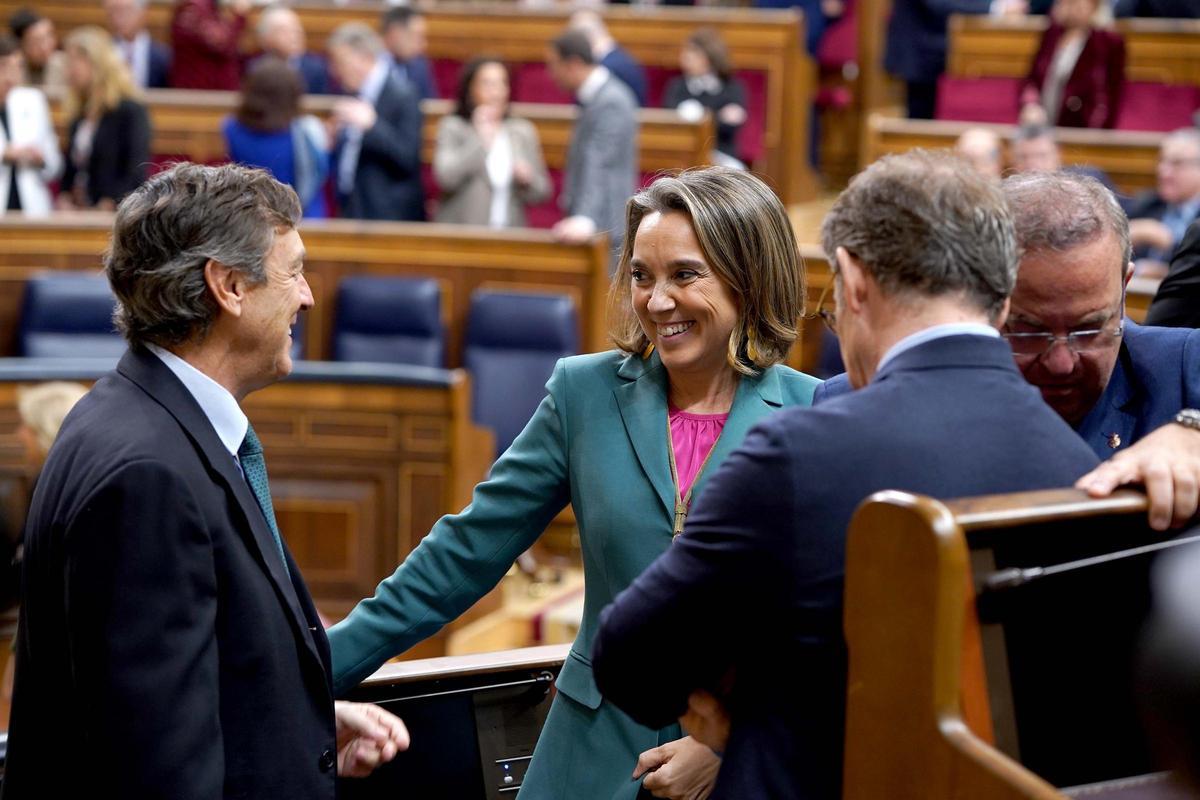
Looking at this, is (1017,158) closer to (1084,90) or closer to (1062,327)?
(1084,90)

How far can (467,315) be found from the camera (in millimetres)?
6211

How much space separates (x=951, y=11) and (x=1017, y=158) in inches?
118

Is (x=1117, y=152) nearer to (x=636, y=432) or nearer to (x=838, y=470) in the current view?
(x=636, y=432)

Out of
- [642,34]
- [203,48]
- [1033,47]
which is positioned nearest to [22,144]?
[203,48]

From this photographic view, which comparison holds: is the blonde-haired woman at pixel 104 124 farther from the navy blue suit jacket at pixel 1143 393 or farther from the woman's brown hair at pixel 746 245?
the navy blue suit jacket at pixel 1143 393

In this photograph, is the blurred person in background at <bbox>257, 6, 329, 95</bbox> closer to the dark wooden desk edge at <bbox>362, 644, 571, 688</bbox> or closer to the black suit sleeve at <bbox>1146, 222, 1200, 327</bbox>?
the black suit sleeve at <bbox>1146, 222, 1200, 327</bbox>

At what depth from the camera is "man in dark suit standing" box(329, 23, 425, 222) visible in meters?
6.80

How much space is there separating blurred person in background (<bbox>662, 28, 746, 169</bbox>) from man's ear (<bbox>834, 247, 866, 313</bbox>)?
641 centimetres

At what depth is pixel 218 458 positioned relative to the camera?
1773 mm

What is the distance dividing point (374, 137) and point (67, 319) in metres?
1.58

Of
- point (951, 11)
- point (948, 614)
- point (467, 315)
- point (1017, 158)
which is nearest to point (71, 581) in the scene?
point (948, 614)

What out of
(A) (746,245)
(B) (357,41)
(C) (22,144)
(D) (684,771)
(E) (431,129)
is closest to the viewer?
(D) (684,771)

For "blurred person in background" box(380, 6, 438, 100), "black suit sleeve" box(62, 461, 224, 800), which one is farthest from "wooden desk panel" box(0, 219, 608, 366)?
"black suit sleeve" box(62, 461, 224, 800)

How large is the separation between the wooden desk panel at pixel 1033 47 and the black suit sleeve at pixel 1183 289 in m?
5.63
